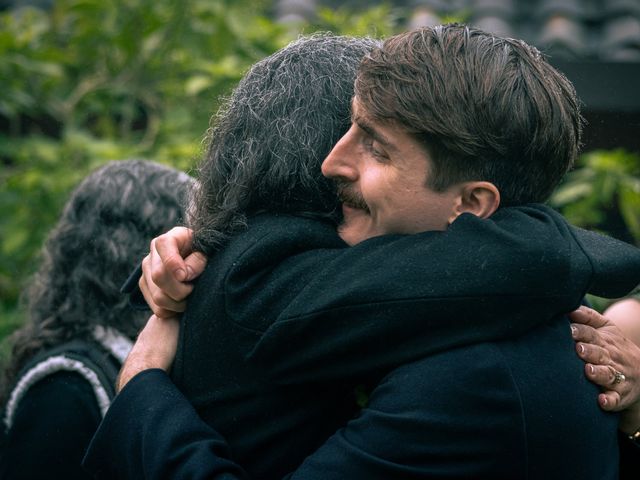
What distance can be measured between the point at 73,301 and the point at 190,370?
91 cm

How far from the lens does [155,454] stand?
5.34 feet

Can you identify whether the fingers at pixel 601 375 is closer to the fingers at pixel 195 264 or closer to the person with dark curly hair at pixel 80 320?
the fingers at pixel 195 264

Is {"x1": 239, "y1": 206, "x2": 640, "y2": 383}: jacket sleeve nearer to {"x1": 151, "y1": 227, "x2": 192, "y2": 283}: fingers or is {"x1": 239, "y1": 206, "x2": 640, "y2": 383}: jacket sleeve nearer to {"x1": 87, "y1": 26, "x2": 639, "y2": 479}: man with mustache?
{"x1": 87, "y1": 26, "x2": 639, "y2": 479}: man with mustache

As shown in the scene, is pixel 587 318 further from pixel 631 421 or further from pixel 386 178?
pixel 386 178

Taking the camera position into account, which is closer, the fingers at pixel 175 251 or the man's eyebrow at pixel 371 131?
the man's eyebrow at pixel 371 131

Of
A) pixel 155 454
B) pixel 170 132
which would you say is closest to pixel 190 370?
pixel 155 454

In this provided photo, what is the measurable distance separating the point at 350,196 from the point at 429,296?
300mm

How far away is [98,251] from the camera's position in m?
2.57

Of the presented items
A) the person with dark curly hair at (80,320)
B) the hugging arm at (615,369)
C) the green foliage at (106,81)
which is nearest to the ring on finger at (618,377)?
the hugging arm at (615,369)

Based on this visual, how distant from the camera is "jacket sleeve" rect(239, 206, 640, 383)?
1471mm

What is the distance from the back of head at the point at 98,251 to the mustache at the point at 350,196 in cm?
96

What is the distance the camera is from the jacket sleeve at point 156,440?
160cm

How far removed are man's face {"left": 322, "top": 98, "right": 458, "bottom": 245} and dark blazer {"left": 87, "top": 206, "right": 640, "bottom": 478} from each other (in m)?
0.05

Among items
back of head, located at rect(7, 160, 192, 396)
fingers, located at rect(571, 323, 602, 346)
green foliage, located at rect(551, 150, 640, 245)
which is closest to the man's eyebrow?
fingers, located at rect(571, 323, 602, 346)
